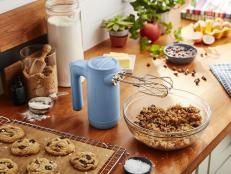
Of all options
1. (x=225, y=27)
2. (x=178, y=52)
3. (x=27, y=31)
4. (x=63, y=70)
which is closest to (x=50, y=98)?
(x=63, y=70)

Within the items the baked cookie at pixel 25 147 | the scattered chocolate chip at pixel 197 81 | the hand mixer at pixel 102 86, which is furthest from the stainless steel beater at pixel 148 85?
the baked cookie at pixel 25 147

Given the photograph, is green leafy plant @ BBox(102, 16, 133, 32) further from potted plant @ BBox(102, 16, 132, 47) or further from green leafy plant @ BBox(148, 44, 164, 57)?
green leafy plant @ BBox(148, 44, 164, 57)

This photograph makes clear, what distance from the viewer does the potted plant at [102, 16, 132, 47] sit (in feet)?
5.63

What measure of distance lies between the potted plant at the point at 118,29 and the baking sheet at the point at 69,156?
0.61m

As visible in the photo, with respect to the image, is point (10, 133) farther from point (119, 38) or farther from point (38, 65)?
point (119, 38)

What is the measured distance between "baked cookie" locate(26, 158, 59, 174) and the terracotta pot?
29.7 inches

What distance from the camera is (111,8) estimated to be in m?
1.81

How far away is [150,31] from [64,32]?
17.7 inches

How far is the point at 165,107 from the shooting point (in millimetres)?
1331

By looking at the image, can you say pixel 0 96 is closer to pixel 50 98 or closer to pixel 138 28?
pixel 50 98

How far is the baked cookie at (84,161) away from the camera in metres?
1.05

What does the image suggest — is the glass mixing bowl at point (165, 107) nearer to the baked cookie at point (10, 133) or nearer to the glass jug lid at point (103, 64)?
the glass jug lid at point (103, 64)

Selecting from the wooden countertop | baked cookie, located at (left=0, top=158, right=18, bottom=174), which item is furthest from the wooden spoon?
baked cookie, located at (left=0, top=158, right=18, bottom=174)

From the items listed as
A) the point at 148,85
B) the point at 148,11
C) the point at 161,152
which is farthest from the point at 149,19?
the point at 161,152
